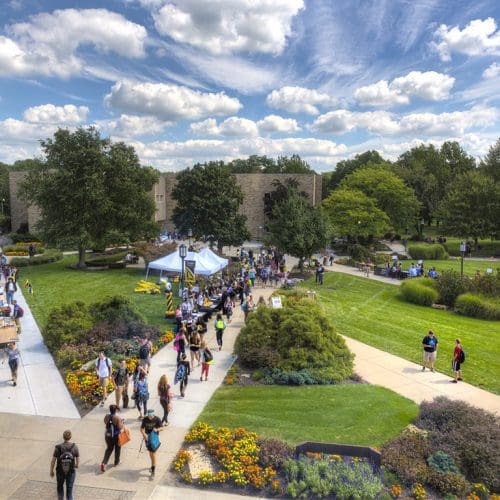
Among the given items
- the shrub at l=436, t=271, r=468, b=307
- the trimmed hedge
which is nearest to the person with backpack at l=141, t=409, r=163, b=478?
the shrub at l=436, t=271, r=468, b=307

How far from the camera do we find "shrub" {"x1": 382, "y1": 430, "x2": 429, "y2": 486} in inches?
323

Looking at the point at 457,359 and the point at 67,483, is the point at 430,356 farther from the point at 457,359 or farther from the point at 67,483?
the point at 67,483

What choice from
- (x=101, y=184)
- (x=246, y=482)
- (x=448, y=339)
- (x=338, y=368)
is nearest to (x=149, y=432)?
(x=246, y=482)

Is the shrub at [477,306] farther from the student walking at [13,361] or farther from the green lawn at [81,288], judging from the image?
the student walking at [13,361]

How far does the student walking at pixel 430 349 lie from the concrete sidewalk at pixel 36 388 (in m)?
10.2

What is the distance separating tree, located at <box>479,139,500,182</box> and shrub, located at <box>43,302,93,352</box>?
6018 cm

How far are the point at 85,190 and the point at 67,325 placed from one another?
19189mm

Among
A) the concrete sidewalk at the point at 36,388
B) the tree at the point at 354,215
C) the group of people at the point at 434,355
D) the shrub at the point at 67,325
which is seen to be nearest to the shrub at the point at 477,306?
the group of people at the point at 434,355

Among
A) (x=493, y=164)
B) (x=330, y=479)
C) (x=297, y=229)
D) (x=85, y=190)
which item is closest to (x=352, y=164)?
(x=493, y=164)

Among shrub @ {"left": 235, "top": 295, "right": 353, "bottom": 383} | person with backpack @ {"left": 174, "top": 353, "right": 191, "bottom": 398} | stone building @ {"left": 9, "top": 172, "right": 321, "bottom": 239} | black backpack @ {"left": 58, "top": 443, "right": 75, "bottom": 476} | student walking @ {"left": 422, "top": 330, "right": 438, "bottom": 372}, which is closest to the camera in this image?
black backpack @ {"left": 58, "top": 443, "right": 75, "bottom": 476}

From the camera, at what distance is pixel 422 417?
1030 centimetres

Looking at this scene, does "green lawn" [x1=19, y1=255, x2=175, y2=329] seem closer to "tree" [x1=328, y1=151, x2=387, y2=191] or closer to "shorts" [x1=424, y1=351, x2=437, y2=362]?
"shorts" [x1=424, y1=351, x2=437, y2=362]

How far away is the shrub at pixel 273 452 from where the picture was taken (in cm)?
848

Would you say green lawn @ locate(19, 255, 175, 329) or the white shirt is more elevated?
the white shirt
